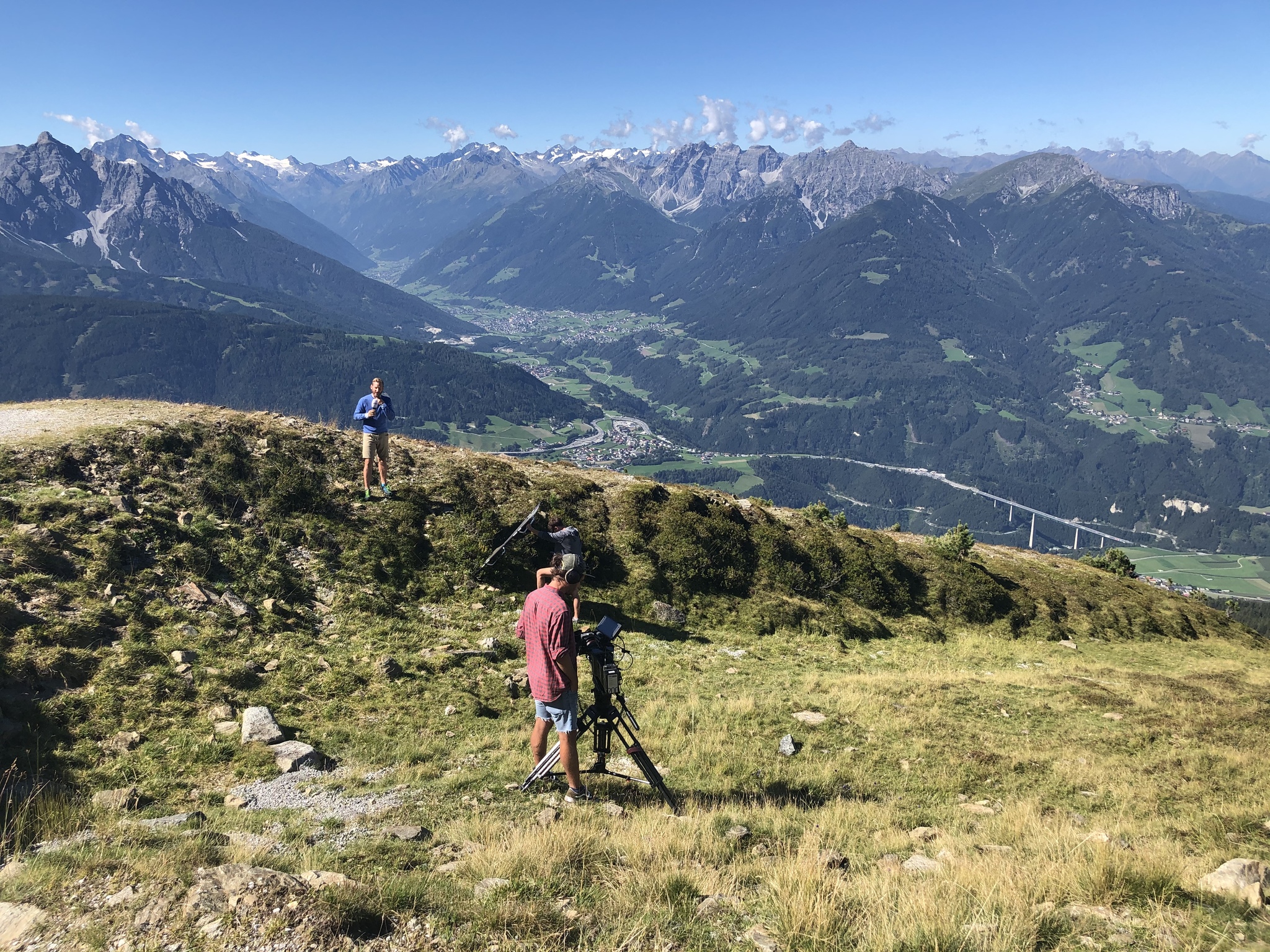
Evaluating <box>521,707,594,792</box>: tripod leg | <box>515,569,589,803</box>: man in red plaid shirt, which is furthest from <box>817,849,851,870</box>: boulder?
<box>521,707,594,792</box>: tripod leg

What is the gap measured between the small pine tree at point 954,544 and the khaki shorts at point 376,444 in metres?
23.7

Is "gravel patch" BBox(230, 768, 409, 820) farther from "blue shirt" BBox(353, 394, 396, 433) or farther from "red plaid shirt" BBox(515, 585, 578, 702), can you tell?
"blue shirt" BBox(353, 394, 396, 433)

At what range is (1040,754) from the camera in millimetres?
12016

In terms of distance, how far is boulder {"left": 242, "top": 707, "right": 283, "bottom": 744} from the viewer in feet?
33.8

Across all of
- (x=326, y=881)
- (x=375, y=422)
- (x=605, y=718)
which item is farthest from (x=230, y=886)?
(x=375, y=422)

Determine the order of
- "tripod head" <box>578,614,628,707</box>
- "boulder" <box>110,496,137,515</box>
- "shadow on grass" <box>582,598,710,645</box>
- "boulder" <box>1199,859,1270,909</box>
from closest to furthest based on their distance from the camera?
"boulder" <box>1199,859,1270,909</box>
"tripod head" <box>578,614,628,707</box>
"boulder" <box>110,496,137,515</box>
"shadow on grass" <box>582,598,710,645</box>

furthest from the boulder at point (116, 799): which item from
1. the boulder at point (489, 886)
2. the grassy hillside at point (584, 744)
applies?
the boulder at point (489, 886)

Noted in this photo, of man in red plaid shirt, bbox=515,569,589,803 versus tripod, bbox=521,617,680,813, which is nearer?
man in red plaid shirt, bbox=515,569,589,803

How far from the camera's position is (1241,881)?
244 inches

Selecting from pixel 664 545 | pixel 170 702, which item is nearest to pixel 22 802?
pixel 170 702

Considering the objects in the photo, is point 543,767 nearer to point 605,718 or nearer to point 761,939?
point 605,718

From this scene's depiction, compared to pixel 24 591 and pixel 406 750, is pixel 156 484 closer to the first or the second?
pixel 24 591

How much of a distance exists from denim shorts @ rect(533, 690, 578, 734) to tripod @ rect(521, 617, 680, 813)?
265 millimetres

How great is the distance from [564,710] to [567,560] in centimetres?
203
